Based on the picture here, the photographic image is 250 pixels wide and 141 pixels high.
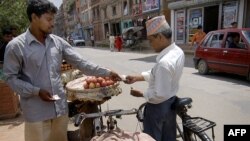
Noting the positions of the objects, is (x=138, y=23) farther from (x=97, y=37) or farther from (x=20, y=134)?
(x=20, y=134)

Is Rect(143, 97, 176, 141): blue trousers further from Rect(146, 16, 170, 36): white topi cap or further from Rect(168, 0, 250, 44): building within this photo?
Rect(168, 0, 250, 44): building

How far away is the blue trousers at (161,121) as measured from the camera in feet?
8.79

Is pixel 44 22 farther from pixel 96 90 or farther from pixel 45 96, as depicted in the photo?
pixel 96 90

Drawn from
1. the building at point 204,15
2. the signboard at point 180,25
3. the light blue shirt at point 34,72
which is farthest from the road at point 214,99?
the signboard at point 180,25

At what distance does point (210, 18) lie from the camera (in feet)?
60.8

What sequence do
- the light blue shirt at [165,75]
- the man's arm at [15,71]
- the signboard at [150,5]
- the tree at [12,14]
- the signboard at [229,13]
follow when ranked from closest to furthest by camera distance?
the man's arm at [15,71], the light blue shirt at [165,75], the tree at [12,14], the signboard at [229,13], the signboard at [150,5]

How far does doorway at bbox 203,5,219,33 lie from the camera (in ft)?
59.7

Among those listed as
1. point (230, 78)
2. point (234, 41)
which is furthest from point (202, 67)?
point (234, 41)

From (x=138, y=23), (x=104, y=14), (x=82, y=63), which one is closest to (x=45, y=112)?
(x=82, y=63)

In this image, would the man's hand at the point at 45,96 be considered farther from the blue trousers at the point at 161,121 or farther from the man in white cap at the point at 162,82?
the blue trousers at the point at 161,121

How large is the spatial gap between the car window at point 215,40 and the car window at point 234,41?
0.34m

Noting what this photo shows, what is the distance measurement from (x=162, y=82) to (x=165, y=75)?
0.08 metres

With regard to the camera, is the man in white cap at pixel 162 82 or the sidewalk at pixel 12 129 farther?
the sidewalk at pixel 12 129

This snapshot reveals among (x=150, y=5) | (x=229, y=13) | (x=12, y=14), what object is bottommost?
(x=12, y=14)
